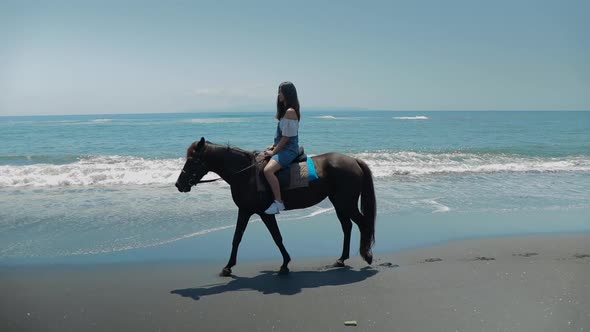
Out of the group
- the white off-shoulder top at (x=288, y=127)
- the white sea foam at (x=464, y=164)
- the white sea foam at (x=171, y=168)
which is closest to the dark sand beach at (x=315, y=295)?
the white off-shoulder top at (x=288, y=127)

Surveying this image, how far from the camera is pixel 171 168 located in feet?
48.9

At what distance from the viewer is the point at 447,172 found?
47.1 feet

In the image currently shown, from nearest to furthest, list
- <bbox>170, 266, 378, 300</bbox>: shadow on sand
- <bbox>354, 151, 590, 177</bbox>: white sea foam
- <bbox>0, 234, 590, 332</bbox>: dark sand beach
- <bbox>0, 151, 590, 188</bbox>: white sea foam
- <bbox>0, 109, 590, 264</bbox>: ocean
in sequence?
<bbox>0, 234, 590, 332</bbox>: dark sand beach < <bbox>170, 266, 378, 300</bbox>: shadow on sand < <bbox>0, 109, 590, 264</bbox>: ocean < <bbox>0, 151, 590, 188</bbox>: white sea foam < <bbox>354, 151, 590, 177</bbox>: white sea foam

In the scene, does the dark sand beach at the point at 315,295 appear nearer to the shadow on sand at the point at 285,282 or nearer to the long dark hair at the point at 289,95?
the shadow on sand at the point at 285,282

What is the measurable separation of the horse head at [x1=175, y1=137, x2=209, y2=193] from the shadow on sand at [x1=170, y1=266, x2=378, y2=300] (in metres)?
1.25

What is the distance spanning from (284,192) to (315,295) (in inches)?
53.9

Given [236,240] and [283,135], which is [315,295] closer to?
[236,240]

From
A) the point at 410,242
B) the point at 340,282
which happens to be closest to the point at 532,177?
the point at 410,242

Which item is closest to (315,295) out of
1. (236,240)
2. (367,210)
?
(236,240)

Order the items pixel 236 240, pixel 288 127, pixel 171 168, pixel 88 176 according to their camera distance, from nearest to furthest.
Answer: pixel 288 127
pixel 236 240
pixel 88 176
pixel 171 168

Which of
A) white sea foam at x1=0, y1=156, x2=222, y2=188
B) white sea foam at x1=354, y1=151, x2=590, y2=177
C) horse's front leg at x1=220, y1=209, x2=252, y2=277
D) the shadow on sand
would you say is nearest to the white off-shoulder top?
horse's front leg at x1=220, y1=209, x2=252, y2=277

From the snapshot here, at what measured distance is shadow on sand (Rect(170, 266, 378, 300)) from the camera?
14.8ft

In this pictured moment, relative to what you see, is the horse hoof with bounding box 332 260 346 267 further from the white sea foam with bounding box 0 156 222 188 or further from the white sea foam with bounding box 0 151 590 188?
the white sea foam with bounding box 0 151 590 188

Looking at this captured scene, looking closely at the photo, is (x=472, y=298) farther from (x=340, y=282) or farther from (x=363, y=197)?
(x=363, y=197)
